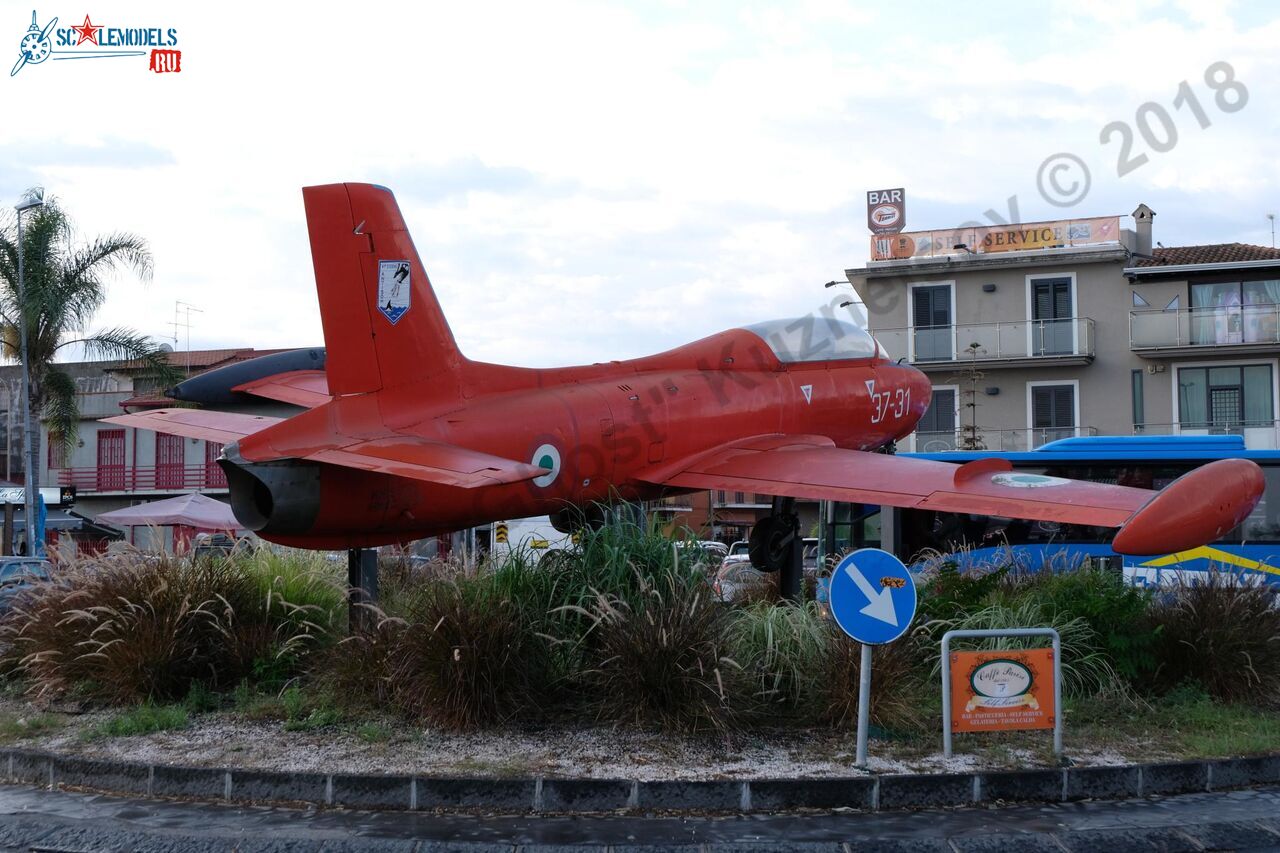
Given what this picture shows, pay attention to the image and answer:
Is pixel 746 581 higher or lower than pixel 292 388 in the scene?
lower

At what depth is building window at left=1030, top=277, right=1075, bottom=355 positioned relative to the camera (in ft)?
144

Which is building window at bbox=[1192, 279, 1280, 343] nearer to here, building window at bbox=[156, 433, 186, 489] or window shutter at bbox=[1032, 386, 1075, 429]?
window shutter at bbox=[1032, 386, 1075, 429]

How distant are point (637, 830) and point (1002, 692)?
10.7 ft

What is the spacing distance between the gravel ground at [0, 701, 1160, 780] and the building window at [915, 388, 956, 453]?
116 feet

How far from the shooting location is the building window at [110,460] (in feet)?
184

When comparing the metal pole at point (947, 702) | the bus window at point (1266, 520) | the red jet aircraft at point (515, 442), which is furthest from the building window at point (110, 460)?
the metal pole at point (947, 702)

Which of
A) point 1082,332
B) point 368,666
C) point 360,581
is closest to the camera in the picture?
point 368,666

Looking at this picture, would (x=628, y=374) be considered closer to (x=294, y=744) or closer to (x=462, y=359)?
(x=462, y=359)

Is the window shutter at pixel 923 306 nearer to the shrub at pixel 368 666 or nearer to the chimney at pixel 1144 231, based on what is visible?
the chimney at pixel 1144 231

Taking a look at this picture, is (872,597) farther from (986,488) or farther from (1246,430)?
(1246,430)

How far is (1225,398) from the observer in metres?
42.8

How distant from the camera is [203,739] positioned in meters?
9.68

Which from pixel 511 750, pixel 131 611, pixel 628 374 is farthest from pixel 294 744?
pixel 628 374

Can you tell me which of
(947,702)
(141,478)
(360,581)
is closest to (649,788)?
(947,702)
